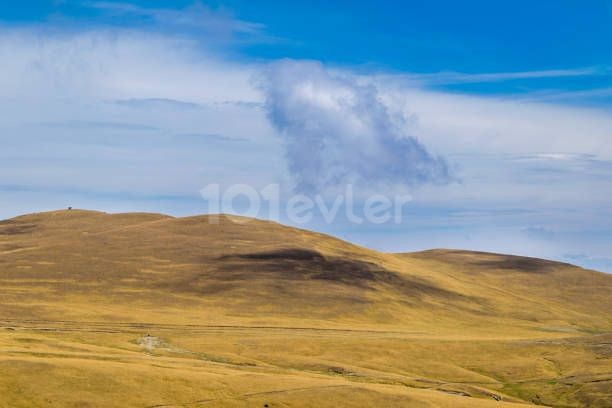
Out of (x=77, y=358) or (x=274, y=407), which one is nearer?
(x=274, y=407)

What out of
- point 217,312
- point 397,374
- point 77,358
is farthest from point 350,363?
point 217,312

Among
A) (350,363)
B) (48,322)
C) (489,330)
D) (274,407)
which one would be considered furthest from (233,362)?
(489,330)

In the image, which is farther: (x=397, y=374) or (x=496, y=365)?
(x=496, y=365)

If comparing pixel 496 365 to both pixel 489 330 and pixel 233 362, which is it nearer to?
pixel 233 362

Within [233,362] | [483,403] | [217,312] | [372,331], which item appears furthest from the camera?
[217,312]

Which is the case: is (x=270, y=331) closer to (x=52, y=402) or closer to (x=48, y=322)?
(x=48, y=322)

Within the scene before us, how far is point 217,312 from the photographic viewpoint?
190m

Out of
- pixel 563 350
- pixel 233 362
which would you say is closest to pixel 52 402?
pixel 233 362

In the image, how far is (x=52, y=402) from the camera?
7781 centimetres

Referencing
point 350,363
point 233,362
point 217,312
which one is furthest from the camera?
point 217,312

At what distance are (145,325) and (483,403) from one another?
78292 mm

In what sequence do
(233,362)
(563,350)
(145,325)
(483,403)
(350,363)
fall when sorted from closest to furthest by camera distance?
(483,403)
(233,362)
(350,363)
(563,350)
(145,325)

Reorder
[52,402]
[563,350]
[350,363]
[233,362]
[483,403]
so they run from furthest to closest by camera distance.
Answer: [563,350] < [350,363] < [233,362] < [483,403] < [52,402]

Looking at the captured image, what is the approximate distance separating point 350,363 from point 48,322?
57608 millimetres
